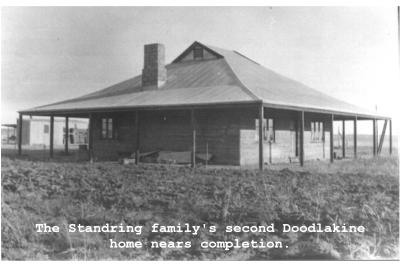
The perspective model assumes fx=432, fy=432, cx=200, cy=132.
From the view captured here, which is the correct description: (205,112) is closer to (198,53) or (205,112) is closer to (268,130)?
(268,130)

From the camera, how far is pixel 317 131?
78.0 ft

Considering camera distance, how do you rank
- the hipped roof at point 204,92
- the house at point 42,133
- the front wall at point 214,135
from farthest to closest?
the house at point 42,133 < the front wall at point 214,135 < the hipped roof at point 204,92

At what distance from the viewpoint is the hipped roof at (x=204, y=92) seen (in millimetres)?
16828

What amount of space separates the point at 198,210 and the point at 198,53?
57.2 feet

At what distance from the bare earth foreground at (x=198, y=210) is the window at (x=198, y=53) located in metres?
13.0

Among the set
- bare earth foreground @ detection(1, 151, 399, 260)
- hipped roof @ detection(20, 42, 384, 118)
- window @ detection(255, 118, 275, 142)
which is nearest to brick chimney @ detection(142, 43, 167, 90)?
hipped roof @ detection(20, 42, 384, 118)

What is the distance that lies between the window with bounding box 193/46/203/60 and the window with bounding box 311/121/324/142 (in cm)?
736

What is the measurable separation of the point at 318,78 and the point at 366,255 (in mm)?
13080

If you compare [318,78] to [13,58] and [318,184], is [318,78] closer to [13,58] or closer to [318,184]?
[318,184]

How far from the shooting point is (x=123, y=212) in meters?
8.66

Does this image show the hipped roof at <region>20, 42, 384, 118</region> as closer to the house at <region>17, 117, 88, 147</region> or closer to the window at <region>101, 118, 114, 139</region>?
the window at <region>101, 118, 114, 139</region>

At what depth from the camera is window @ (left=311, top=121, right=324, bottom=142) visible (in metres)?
23.2

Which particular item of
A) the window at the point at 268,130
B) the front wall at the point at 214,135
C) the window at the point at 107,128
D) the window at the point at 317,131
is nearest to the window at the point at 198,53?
the front wall at the point at 214,135

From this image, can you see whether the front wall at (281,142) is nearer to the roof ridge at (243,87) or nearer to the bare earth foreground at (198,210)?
the roof ridge at (243,87)
